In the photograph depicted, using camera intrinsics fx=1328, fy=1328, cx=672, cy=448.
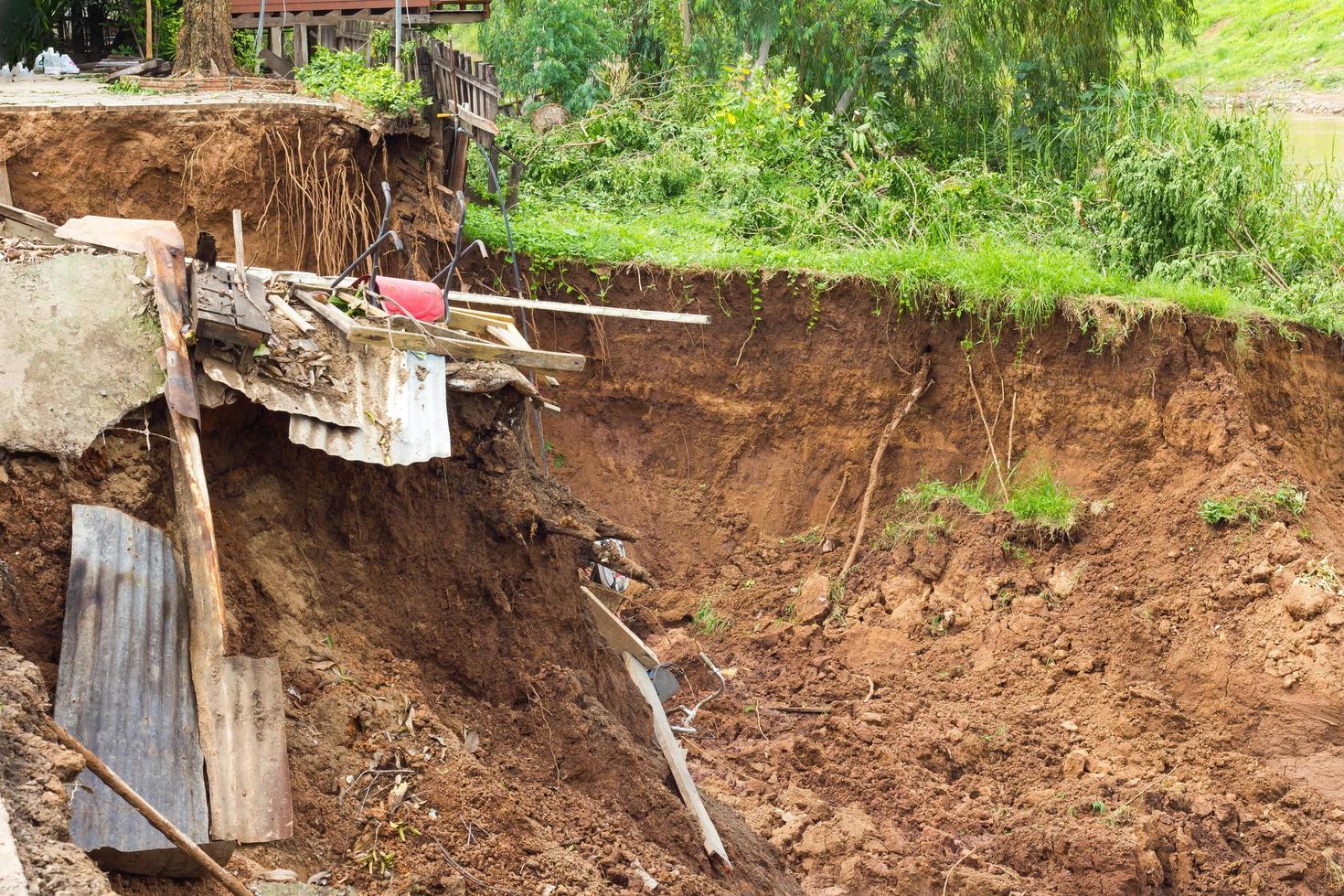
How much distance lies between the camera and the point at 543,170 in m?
13.3

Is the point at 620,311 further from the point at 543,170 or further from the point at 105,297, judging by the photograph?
the point at 543,170

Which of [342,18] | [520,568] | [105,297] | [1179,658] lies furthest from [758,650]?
[342,18]

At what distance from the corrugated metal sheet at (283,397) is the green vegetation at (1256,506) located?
6.48 meters

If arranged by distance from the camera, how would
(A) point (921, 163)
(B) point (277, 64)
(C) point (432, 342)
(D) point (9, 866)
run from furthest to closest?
1. (A) point (921, 163)
2. (B) point (277, 64)
3. (C) point (432, 342)
4. (D) point (9, 866)

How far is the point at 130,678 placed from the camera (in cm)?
454

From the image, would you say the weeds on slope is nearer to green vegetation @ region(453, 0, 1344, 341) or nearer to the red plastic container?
green vegetation @ region(453, 0, 1344, 341)

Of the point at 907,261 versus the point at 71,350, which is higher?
the point at 71,350

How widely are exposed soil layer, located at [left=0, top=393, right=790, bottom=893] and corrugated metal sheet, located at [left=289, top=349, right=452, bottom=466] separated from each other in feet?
1.35

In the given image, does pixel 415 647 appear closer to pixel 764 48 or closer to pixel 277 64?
pixel 277 64

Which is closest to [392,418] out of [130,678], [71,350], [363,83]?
[71,350]

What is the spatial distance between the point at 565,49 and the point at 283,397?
1069 centimetres

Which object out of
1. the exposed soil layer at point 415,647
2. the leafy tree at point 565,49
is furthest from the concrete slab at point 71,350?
the leafy tree at point 565,49

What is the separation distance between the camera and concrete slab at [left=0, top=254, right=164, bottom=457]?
4883 millimetres

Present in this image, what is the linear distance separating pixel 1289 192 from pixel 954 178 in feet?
9.43
